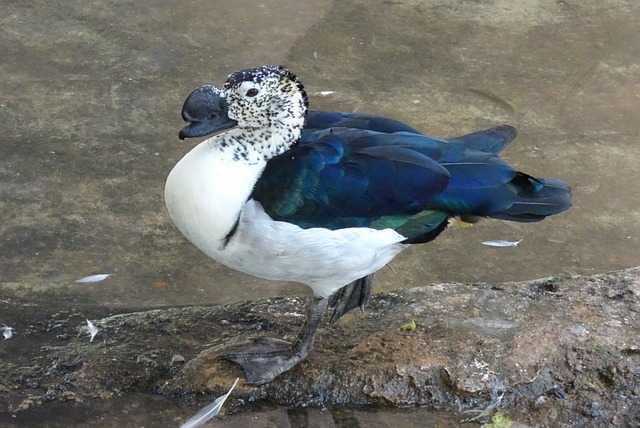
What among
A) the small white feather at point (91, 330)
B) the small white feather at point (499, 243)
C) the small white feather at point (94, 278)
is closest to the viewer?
the small white feather at point (91, 330)

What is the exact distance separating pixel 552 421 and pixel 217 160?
1.24 meters

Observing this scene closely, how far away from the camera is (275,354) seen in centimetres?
300

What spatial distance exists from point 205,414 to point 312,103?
2826 millimetres

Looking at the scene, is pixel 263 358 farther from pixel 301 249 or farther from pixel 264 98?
pixel 264 98

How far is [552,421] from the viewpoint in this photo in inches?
111

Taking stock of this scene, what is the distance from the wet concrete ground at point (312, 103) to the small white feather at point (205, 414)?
999mm

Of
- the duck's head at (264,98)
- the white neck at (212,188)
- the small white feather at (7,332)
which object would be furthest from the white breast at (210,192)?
the small white feather at (7,332)

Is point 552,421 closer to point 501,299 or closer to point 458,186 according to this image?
point 501,299

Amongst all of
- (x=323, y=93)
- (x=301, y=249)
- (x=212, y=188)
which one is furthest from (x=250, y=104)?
(x=323, y=93)

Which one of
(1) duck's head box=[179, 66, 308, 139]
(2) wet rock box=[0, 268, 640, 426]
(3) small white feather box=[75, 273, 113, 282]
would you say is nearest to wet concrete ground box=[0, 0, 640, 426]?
(3) small white feather box=[75, 273, 113, 282]

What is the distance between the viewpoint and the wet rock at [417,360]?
2.86m

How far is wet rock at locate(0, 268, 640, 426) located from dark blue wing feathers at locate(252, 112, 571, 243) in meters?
0.37

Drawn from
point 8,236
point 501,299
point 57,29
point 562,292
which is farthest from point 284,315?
point 57,29

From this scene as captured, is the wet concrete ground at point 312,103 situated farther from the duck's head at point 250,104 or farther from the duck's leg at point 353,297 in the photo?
the duck's head at point 250,104
